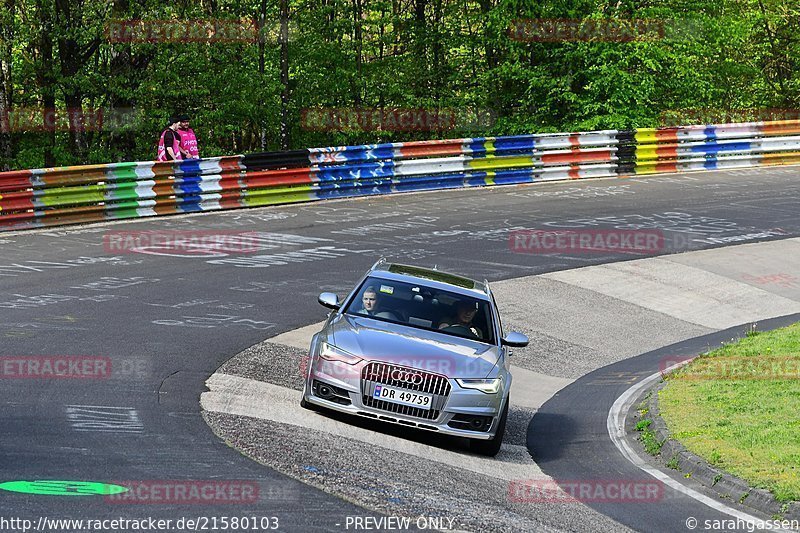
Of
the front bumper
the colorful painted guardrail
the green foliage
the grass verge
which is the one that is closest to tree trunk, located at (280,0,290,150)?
the green foliage

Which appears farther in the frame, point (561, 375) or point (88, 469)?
point (561, 375)

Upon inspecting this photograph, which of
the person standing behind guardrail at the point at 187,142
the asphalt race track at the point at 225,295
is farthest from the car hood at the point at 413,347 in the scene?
the person standing behind guardrail at the point at 187,142

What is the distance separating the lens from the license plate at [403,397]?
10648 mm

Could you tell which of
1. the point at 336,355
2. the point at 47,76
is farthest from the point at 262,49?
the point at 336,355

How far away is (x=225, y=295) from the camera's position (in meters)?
16.7

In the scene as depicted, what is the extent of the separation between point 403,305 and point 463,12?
2501 cm

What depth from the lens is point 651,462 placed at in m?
11.5

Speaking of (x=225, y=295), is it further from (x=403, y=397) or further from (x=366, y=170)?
(x=366, y=170)

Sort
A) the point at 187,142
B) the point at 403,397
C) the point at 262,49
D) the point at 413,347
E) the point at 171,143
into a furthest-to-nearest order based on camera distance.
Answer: the point at 262,49 < the point at 187,142 < the point at 171,143 < the point at 413,347 < the point at 403,397

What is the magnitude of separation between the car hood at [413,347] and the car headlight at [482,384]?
56 mm

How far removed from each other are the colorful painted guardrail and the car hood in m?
11.4

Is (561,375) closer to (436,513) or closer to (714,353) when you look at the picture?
(714,353)

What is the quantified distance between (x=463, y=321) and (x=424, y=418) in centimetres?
157

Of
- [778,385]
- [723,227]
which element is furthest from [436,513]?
[723,227]
